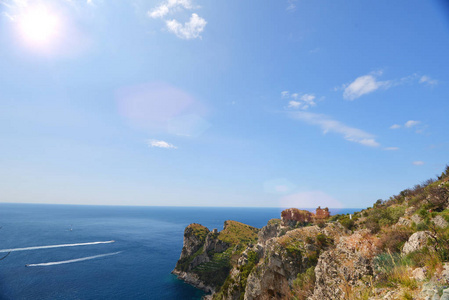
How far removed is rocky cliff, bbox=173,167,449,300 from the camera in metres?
8.45

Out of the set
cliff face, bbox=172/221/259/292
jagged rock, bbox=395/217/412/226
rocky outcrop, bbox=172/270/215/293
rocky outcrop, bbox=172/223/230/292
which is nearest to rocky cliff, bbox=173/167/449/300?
jagged rock, bbox=395/217/412/226

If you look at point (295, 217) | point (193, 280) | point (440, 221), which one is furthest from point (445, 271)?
point (193, 280)

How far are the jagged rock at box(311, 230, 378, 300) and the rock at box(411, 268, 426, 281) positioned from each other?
6.38m

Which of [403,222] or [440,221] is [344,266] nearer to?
[440,221]

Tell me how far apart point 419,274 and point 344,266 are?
906cm

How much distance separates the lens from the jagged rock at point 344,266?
48.5 feet

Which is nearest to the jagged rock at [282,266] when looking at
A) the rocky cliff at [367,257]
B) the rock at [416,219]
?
the rocky cliff at [367,257]

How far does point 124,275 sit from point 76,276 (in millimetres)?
16247

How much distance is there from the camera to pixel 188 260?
79938 millimetres

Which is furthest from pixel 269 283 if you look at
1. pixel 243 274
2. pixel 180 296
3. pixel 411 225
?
pixel 180 296

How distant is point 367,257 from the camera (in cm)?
1544

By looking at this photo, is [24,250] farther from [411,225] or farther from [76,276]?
[411,225]

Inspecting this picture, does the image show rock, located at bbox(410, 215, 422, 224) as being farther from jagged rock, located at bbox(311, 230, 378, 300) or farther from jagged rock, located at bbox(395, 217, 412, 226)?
jagged rock, located at bbox(311, 230, 378, 300)

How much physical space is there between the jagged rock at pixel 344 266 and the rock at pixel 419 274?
638 cm
